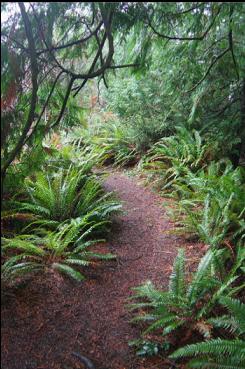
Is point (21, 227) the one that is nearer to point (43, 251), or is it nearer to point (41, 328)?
point (43, 251)

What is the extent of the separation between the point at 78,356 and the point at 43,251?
4.54 ft

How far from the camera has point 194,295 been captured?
12.5 feet

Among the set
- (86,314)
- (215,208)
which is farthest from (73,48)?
(215,208)

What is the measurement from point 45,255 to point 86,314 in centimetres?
94

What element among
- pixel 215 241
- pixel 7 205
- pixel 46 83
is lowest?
pixel 215 241

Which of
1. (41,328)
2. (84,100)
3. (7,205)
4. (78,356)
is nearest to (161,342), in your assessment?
(78,356)

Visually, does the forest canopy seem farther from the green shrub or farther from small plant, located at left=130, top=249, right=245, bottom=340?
small plant, located at left=130, top=249, right=245, bottom=340

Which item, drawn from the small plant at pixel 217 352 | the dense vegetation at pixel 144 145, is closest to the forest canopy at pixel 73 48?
the dense vegetation at pixel 144 145

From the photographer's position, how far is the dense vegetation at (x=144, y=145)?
9.32 feet

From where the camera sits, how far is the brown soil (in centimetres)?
327

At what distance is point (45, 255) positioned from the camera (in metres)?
4.28

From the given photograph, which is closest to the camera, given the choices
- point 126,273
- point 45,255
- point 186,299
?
point 186,299

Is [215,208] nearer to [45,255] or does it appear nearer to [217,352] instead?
[217,352]

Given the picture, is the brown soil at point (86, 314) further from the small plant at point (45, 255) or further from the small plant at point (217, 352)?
the small plant at point (217, 352)
